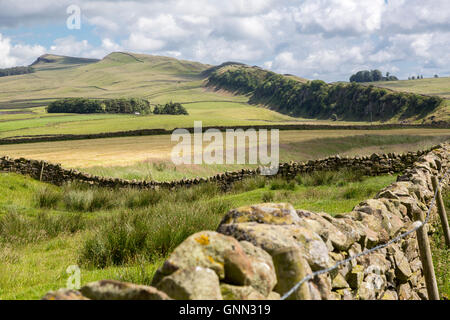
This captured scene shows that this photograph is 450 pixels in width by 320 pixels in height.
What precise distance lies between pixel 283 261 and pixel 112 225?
Answer: 5809mm

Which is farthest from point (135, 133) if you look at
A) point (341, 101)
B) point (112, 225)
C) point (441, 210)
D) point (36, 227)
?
point (341, 101)

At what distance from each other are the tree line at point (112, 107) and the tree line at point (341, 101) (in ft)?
162

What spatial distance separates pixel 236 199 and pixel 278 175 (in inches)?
194

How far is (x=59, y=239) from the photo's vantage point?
33.2 feet

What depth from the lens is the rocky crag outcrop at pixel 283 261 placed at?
2881 mm

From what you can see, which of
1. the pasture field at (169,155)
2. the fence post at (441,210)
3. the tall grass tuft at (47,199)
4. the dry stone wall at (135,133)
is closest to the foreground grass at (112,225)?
the tall grass tuft at (47,199)

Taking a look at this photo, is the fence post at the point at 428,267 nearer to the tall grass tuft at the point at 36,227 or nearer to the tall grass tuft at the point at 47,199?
the tall grass tuft at the point at 36,227

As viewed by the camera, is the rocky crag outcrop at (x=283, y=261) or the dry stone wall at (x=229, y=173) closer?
the rocky crag outcrop at (x=283, y=261)

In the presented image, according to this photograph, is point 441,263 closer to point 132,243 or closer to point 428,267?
point 428,267

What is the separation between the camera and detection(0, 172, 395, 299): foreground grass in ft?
21.5

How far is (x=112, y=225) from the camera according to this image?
855cm

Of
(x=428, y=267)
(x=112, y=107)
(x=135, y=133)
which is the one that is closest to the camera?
(x=428, y=267)

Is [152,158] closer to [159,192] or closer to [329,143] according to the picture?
[159,192]

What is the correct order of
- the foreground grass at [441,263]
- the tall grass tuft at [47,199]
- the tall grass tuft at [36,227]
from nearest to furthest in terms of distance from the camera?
1. the foreground grass at [441,263]
2. the tall grass tuft at [36,227]
3. the tall grass tuft at [47,199]
